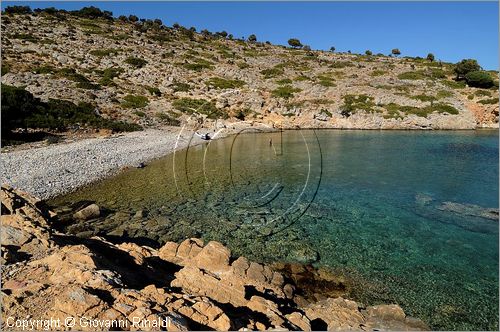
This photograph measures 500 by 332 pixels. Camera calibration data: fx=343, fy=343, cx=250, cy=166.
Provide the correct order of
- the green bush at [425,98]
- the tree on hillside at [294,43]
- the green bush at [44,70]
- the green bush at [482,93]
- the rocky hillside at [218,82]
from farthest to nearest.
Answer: the tree on hillside at [294,43] → the green bush at [482,93] → the green bush at [425,98] → the green bush at [44,70] → the rocky hillside at [218,82]

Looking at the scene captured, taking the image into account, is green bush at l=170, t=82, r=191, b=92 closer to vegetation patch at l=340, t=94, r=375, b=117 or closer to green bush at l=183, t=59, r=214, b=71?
green bush at l=183, t=59, r=214, b=71

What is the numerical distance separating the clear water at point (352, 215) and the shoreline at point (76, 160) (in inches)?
50.2

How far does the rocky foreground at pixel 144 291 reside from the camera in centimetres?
584

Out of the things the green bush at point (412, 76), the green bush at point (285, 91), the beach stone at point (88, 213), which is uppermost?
the green bush at point (412, 76)

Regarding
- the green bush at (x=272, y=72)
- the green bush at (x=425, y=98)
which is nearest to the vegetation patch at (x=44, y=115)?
the green bush at (x=272, y=72)

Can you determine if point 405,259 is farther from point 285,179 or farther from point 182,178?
point 182,178

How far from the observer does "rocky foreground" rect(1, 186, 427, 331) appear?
19.1 ft

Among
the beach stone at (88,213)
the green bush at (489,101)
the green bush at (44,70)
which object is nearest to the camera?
the beach stone at (88,213)

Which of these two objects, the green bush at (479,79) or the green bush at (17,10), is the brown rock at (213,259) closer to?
the green bush at (479,79)

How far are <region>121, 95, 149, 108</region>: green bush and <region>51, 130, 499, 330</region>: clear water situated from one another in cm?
2143

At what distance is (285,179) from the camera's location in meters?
23.4

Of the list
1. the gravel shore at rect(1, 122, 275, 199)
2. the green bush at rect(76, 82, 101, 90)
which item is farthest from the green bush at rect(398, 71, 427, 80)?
the green bush at rect(76, 82, 101, 90)

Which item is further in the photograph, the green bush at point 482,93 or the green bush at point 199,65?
the green bush at point 199,65

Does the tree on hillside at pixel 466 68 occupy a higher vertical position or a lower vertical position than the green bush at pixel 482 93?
higher
